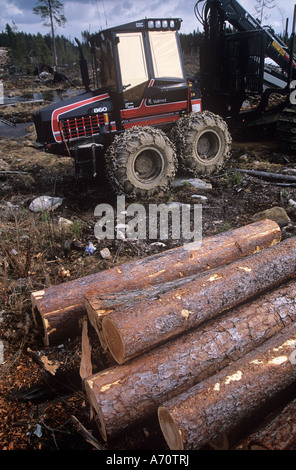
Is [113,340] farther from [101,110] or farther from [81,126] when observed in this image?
[101,110]

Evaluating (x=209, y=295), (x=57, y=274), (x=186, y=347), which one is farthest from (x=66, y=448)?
(x=57, y=274)

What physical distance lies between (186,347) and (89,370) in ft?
2.87

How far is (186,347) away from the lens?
7.86 feet

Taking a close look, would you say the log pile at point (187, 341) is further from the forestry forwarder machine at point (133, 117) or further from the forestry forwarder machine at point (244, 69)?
the forestry forwarder machine at point (244, 69)

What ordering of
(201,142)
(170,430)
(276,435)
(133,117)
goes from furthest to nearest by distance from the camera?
(201,142)
(133,117)
(170,430)
(276,435)

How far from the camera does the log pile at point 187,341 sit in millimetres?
2027

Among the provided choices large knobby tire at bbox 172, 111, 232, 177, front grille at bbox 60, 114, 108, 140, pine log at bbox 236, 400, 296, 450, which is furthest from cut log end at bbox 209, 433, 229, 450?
large knobby tire at bbox 172, 111, 232, 177

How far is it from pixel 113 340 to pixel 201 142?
5.37 meters

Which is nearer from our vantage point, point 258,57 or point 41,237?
point 41,237

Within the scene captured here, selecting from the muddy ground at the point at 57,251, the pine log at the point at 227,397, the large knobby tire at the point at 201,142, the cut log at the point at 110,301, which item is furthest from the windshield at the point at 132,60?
the pine log at the point at 227,397

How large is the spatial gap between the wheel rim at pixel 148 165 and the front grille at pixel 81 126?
38.0 inches

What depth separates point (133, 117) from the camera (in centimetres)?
614

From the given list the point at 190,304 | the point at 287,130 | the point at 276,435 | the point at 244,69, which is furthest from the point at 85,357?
the point at 244,69
